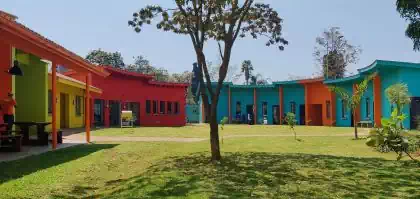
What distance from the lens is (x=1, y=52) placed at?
12.7m

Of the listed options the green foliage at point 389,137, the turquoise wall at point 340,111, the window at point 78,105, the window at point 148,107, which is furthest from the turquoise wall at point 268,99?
the green foliage at point 389,137

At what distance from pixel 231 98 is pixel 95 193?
123 ft

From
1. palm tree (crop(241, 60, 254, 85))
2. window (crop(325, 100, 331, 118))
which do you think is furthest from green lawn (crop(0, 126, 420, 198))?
palm tree (crop(241, 60, 254, 85))

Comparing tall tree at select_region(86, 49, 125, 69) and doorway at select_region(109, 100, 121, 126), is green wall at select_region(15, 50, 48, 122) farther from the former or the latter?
tall tree at select_region(86, 49, 125, 69)

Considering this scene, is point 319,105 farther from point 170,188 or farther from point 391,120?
point 170,188

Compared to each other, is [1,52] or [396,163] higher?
[1,52]

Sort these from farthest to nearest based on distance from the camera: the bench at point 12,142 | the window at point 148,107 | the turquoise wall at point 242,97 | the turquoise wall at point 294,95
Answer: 1. the turquoise wall at point 242,97
2. the turquoise wall at point 294,95
3. the window at point 148,107
4. the bench at point 12,142

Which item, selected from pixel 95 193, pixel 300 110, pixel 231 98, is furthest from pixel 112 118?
pixel 95 193

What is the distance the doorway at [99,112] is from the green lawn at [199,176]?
18183 mm

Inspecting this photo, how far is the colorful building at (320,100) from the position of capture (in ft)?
81.2

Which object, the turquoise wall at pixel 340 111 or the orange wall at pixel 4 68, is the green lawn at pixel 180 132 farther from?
the turquoise wall at pixel 340 111

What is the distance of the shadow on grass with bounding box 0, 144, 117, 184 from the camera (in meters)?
7.72

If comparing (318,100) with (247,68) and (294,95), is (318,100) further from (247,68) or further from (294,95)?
(247,68)

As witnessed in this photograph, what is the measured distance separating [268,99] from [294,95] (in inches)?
120
